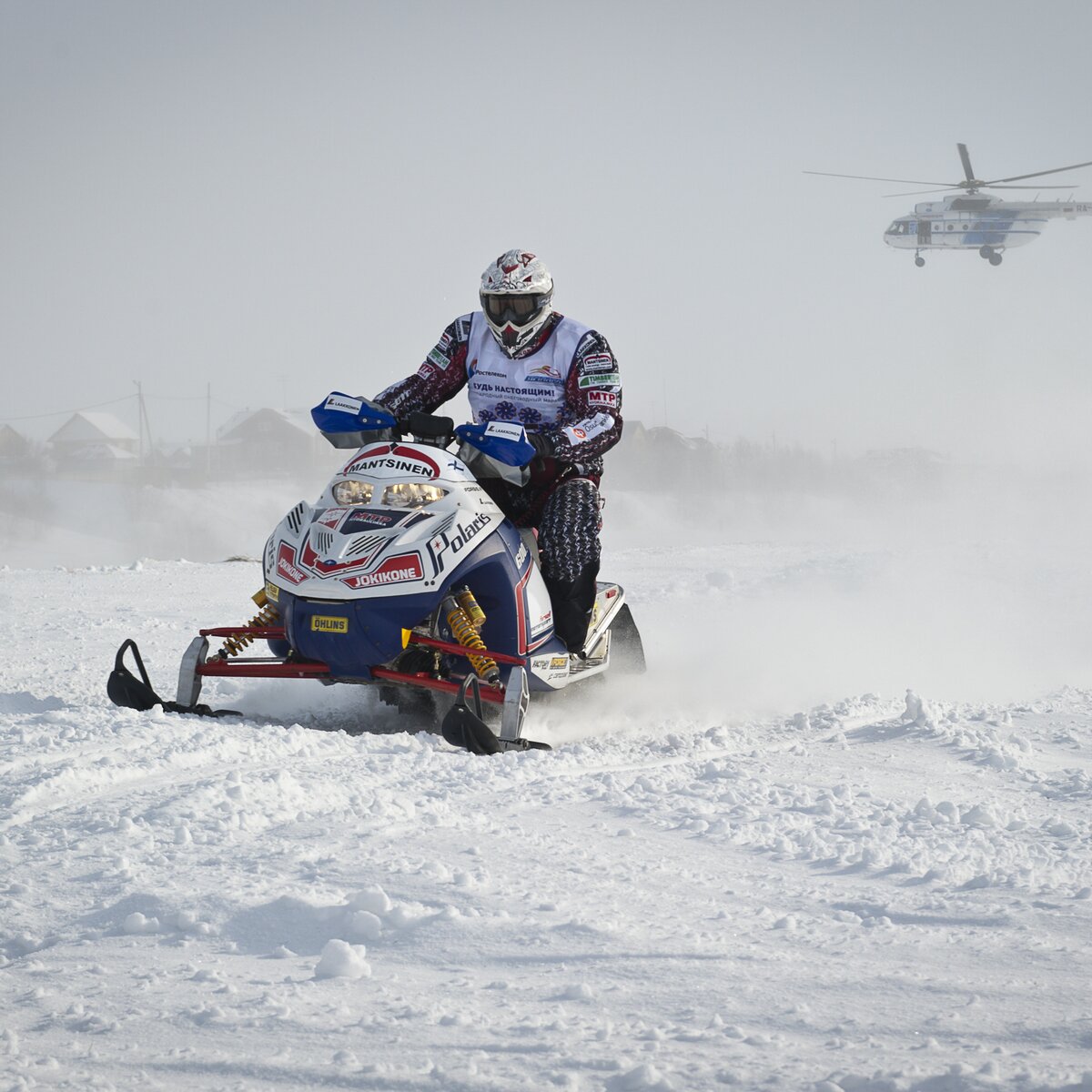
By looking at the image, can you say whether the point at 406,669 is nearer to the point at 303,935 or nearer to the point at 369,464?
the point at 369,464

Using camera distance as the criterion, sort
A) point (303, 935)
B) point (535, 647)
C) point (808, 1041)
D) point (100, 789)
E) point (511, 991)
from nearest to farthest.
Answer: point (808, 1041), point (511, 991), point (303, 935), point (100, 789), point (535, 647)

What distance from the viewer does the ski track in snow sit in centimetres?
208

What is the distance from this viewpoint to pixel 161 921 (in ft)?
8.63

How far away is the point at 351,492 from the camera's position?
4957 millimetres

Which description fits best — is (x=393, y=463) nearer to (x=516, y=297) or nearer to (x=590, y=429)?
(x=590, y=429)

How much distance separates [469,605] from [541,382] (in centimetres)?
134

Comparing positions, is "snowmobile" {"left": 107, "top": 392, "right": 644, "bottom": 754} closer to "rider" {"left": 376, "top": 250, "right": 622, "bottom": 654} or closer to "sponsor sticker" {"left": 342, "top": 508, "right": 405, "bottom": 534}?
"sponsor sticker" {"left": 342, "top": 508, "right": 405, "bottom": 534}

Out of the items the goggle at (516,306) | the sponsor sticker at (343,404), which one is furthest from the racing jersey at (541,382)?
the sponsor sticker at (343,404)

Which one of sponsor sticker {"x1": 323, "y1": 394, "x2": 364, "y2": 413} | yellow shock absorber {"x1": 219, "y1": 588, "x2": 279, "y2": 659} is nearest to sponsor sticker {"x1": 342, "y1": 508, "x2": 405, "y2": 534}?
yellow shock absorber {"x1": 219, "y1": 588, "x2": 279, "y2": 659}

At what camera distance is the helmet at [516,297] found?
18.5 feet

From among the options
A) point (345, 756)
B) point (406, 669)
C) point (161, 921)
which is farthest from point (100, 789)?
point (406, 669)

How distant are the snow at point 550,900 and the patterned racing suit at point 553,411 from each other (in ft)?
2.50

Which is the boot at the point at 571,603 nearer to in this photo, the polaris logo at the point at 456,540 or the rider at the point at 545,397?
the rider at the point at 545,397

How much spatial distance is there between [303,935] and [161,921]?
0.32 metres
